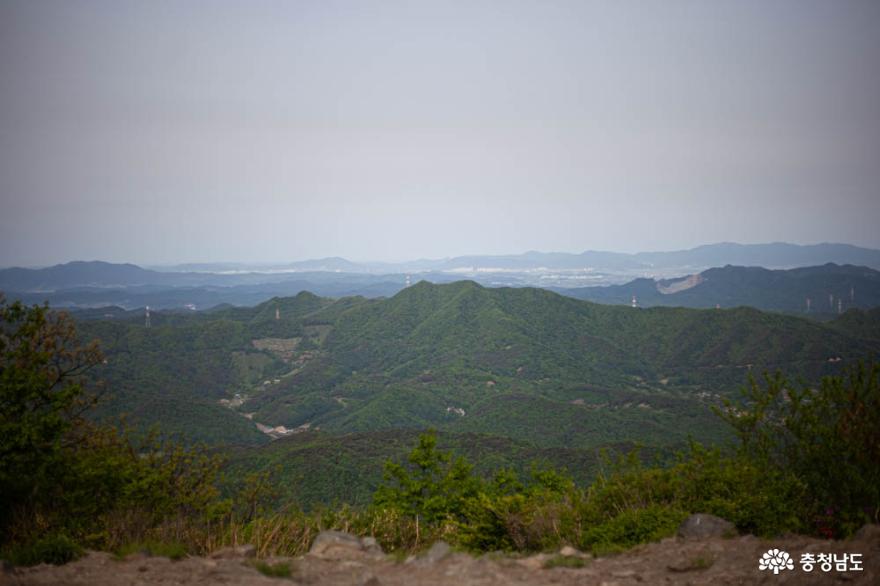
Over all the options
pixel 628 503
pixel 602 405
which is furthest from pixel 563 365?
pixel 628 503

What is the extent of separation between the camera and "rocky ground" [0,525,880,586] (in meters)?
8.78

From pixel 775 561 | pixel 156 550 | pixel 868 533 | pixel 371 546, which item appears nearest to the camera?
pixel 775 561

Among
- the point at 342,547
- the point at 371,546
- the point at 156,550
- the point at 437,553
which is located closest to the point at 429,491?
the point at 371,546

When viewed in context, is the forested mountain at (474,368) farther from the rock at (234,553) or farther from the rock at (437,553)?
the rock at (234,553)

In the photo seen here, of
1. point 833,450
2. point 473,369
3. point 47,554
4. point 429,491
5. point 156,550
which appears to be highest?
point 833,450

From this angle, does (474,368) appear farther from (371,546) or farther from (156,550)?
(156,550)

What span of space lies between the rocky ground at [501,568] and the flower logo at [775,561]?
9 centimetres

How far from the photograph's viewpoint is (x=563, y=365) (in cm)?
16012

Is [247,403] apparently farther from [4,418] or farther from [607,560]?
[607,560]

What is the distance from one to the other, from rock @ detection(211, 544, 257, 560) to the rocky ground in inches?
0.8

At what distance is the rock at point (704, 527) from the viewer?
10.7 meters

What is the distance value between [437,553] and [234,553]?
403 cm

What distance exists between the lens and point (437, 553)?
10.3 meters

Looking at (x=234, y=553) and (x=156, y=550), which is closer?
(x=156, y=550)
